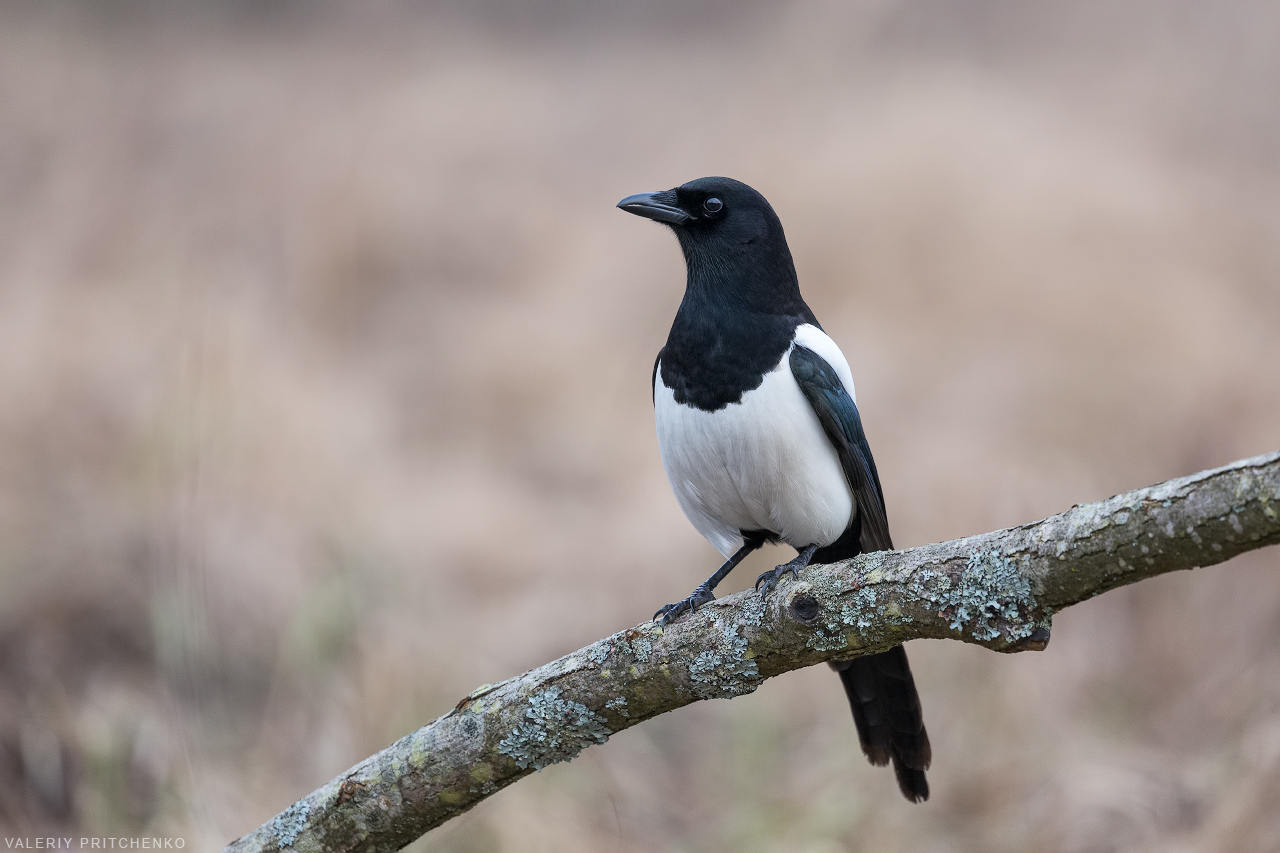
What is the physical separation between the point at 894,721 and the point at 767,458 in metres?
0.72

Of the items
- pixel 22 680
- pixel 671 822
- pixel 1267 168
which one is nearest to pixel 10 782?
pixel 22 680

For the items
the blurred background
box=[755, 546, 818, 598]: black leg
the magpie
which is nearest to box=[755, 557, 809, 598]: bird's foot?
box=[755, 546, 818, 598]: black leg

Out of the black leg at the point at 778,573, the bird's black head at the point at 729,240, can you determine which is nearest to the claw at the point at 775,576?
the black leg at the point at 778,573

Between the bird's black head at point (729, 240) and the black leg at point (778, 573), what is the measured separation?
0.64 m

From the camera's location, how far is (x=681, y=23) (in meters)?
12.7

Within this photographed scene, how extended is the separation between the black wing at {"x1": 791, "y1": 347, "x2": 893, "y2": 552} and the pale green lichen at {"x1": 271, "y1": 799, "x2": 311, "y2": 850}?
1410mm

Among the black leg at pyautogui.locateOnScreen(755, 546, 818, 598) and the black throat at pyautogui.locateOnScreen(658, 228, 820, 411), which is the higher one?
the black throat at pyautogui.locateOnScreen(658, 228, 820, 411)

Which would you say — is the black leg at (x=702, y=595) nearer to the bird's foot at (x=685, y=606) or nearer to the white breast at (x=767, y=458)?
the bird's foot at (x=685, y=606)

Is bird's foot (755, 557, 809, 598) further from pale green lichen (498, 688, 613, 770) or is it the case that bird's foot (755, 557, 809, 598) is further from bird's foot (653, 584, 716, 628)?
pale green lichen (498, 688, 613, 770)

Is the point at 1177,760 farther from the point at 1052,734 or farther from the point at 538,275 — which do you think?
the point at 538,275

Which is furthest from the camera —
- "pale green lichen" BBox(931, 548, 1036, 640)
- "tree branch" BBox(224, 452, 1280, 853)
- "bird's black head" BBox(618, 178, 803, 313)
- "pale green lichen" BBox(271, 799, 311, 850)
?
"bird's black head" BBox(618, 178, 803, 313)

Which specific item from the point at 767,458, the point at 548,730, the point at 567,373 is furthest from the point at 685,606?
the point at 567,373

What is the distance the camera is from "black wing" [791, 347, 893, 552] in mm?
2711

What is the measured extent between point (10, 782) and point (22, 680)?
1.49 feet
